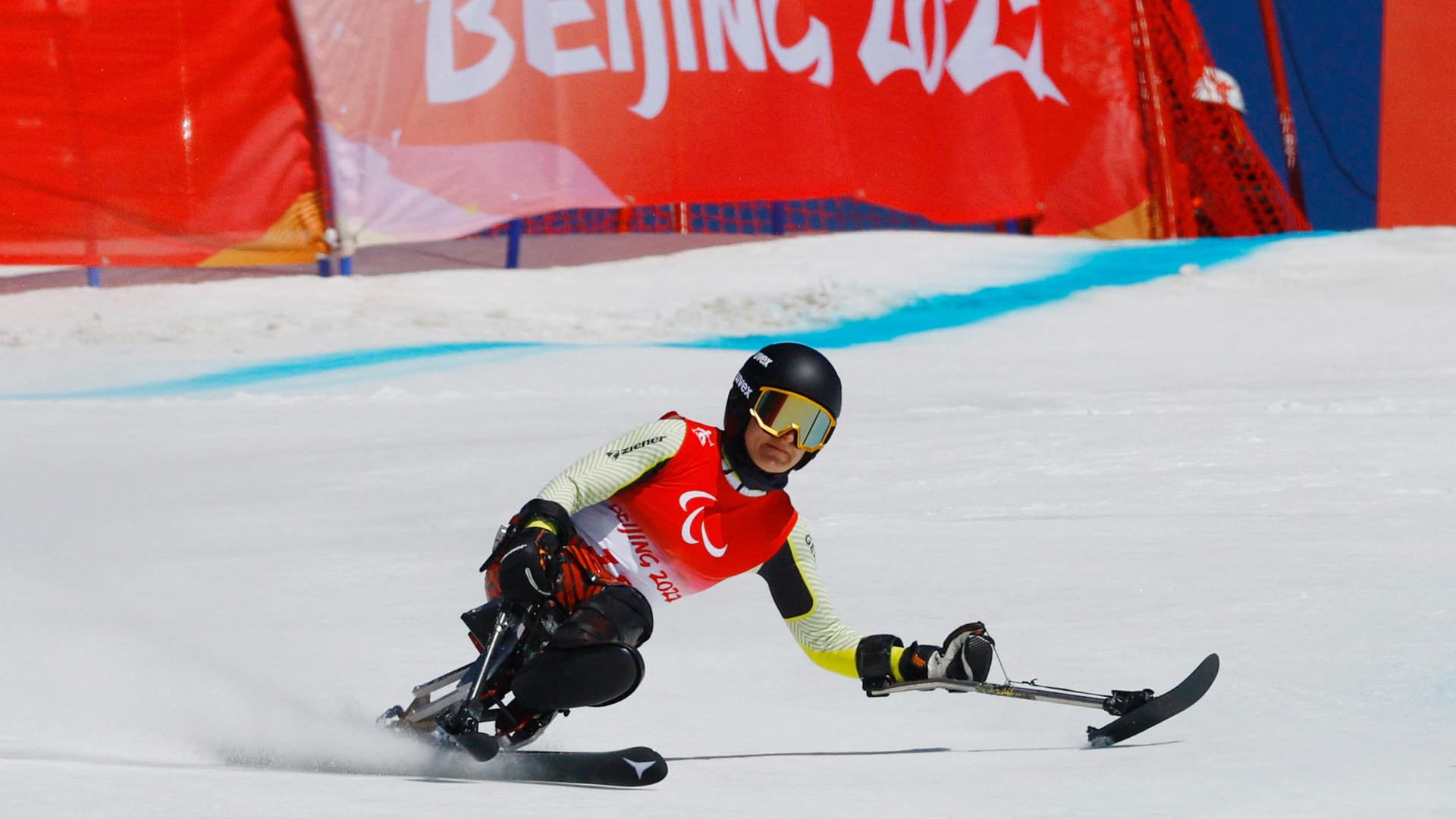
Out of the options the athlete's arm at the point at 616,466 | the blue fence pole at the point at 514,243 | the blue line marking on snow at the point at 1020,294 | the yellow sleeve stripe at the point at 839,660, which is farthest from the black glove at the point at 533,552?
the blue fence pole at the point at 514,243

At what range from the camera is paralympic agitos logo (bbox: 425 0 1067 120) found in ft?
33.2

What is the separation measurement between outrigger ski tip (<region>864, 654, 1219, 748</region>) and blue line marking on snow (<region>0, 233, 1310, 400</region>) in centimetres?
558

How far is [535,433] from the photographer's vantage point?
732cm

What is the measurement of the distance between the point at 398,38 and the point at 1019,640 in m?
6.65

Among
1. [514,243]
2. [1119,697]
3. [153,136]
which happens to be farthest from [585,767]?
[514,243]

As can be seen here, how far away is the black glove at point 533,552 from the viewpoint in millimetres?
3182

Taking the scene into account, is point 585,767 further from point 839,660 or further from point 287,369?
point 287,369

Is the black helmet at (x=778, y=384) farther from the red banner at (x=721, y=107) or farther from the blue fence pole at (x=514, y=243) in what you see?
the blue fence pole at (x=514, y=243)

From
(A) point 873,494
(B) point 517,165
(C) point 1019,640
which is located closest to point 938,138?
(B) point 517,165

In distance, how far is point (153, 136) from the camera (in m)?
9.32

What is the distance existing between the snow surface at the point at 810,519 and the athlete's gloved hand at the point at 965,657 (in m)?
0.19

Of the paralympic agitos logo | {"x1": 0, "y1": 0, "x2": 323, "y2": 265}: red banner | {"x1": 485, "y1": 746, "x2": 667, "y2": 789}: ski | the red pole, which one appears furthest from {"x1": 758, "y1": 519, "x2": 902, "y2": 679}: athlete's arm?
the red pole

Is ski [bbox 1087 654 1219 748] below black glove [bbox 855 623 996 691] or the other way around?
below

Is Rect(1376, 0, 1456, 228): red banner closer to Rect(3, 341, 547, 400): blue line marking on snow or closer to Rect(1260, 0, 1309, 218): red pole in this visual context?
Rect(1260, 0, 1309, 218): red pole
